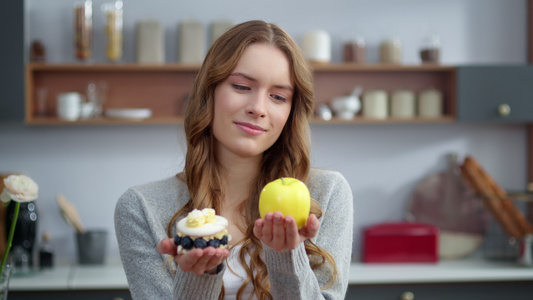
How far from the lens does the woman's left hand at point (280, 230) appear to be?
1105mm

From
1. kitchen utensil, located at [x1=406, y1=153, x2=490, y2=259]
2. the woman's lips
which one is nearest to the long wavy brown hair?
the woman's lips

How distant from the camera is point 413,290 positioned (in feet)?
9.40

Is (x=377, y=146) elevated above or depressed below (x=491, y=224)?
above

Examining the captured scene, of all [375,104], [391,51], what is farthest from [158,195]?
[391,51]

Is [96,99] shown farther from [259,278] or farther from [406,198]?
[259,278]

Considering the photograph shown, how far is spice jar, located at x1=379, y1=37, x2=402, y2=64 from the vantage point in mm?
3295

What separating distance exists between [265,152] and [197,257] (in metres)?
0.51

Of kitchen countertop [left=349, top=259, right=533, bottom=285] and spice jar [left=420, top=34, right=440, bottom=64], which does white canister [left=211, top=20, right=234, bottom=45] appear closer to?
spice jar [left=420, top=34, right=440, bottom=64]

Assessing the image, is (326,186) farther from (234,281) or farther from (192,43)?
(192,43)

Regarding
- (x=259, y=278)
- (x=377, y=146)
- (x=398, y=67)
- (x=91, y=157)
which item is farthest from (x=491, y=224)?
(x=259, y=278)

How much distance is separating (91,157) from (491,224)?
6.69 ft

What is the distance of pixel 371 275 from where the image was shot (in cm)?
285

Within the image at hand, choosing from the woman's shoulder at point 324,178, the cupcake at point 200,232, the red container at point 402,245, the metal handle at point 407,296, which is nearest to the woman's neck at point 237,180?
the woman's shoulder at point 324,178

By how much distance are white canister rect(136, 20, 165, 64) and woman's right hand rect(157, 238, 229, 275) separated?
7.06ft
